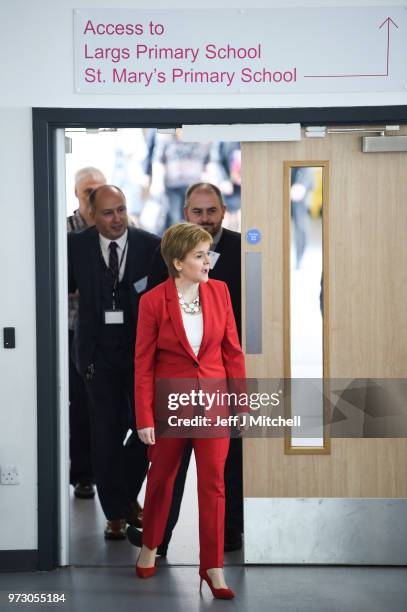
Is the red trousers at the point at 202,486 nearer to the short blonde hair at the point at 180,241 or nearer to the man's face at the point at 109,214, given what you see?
the short blonde hair at the point at 180,241

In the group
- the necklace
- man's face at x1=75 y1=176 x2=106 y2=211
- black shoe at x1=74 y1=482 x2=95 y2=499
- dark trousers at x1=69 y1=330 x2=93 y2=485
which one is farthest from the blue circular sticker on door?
black shoe at x1=74 y1=482 x2=95 y2=499

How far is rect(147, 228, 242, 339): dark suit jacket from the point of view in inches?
176

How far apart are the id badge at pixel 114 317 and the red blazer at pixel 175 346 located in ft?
2.80

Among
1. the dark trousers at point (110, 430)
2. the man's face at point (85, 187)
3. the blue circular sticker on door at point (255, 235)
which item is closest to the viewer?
the blue circular sticker on door at point (255, 235)

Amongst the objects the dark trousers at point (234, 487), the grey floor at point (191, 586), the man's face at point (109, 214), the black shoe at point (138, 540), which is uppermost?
the man's face at point (109, 214)

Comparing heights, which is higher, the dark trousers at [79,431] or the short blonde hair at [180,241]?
the short blonde hair at [180,241]

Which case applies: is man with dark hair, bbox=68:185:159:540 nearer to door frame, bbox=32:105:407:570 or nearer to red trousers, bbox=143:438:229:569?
door frame, bbox=32:105:407:570

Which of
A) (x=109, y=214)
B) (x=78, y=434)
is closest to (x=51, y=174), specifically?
(x=109, y=214)

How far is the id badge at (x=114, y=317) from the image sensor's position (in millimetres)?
4672

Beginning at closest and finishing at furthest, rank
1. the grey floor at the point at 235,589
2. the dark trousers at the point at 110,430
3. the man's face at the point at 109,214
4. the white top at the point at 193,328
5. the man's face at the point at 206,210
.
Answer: the grey floor at the point at 235,589 < the white top at the point at 193,328 < the dark trousers at the point at 110,430 < the man's face at the point at 206,210 < the man's face at the point at 109,214

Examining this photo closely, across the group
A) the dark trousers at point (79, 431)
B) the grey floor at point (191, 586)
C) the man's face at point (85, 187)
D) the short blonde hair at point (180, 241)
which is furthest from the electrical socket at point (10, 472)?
the man's face at point (85, 187)

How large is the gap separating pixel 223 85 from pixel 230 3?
36 cm

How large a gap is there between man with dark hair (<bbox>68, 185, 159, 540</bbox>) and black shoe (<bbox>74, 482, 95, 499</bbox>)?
2.13ft

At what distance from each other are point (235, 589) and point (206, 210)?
6.41 ft
